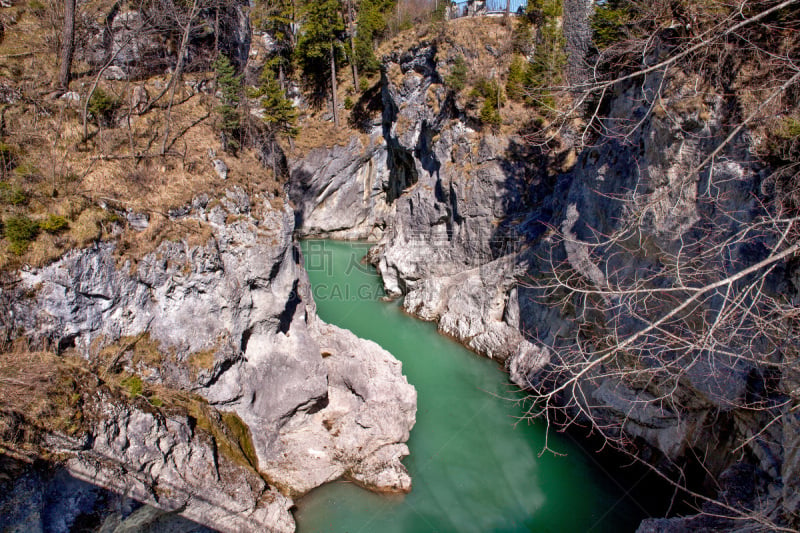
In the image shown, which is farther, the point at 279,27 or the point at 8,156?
the point at 279,27

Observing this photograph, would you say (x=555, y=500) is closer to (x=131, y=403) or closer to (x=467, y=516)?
(x=467, y=516)

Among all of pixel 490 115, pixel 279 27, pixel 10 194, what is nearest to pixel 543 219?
pixel 490 115

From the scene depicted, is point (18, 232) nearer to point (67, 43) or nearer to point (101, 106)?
point (101, 106)

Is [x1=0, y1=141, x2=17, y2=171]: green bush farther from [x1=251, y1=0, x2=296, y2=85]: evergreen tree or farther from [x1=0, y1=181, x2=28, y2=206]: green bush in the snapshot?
[x1=251, y1=0, x2=296, y2=85]: evergreen tree

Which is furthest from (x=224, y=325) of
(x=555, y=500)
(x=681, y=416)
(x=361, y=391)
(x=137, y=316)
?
(x=681, y=416)

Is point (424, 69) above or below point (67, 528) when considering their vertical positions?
above

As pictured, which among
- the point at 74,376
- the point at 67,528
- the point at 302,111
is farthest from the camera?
the point at 302,111

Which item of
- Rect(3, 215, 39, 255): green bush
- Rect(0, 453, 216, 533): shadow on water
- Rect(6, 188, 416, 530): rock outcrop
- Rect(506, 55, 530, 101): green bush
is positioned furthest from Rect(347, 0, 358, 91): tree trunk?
Rect(0, 453, 216, 533): shadow on water
